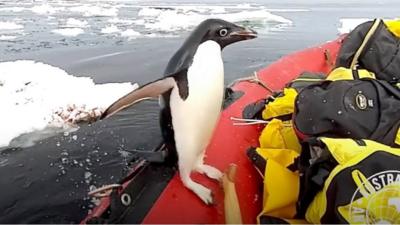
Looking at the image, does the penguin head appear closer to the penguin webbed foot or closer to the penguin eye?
the penguin eye

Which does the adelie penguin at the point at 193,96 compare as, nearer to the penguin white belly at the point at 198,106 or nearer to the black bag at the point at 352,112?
the penguin white belly at the point at 198,106

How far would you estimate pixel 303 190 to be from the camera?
133 centimetres

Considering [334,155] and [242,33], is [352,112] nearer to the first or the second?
[334,155]

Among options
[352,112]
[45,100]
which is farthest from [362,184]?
[45,100]

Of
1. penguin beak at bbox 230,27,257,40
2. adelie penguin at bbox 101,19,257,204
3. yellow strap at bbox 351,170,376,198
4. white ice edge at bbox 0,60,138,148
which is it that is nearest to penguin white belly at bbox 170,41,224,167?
adelie penguin at bbox 101,19,257,204

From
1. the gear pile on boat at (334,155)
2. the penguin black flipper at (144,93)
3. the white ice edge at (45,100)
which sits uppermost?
the penguin black flipper at (144,93)

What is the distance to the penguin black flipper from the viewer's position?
5.04 ft

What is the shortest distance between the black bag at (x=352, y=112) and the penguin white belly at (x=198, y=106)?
1.07 ft

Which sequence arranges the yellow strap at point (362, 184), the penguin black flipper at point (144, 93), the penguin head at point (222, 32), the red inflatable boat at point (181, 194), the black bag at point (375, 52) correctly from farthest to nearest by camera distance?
the black bag at point (375, 52) < the penguin head at point (222, 32) < the penguin black flipper at point (144, 93) < the red inflatable boat at point (181, 194) < the yellow strap at point (362, 184)

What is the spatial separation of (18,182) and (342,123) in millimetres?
1900

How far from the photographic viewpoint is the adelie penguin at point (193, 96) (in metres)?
1.56

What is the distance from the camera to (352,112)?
57.4 inches

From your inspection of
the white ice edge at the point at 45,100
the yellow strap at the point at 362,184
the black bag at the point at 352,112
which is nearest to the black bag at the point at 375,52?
the black bag at the point at 352,112

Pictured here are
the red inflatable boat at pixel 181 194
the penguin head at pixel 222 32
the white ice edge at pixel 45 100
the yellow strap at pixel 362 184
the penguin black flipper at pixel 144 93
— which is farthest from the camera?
the white ice edge at pixel 45 100
